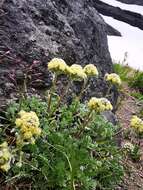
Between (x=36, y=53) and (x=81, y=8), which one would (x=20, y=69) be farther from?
(x=81, y=8)

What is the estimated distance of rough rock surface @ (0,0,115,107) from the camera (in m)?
5.22

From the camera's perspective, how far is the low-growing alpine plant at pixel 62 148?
3.97 m

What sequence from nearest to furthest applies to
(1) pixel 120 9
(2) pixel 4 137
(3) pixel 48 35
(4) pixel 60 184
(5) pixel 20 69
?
1. (4) pixel 60 184
2. (2) pixel 4 137
3. (5) pixel 20 69
4. (3) pixel 48 35
5. (1) pixel 120 9

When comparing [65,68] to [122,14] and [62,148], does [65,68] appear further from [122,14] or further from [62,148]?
[122,14]

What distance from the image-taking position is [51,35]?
5793mm

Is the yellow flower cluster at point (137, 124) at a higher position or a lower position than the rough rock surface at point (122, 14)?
higher

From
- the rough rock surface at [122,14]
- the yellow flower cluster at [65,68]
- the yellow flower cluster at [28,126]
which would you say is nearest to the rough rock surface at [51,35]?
the yellow flower cluster at [65,68]

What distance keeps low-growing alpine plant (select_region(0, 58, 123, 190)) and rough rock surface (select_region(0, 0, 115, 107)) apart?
451 mm

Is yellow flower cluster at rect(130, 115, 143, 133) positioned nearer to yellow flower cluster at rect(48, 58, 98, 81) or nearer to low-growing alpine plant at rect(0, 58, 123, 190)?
low-growing alpine plant at rect(0, 58, 123, 190)

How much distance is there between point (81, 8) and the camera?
679 centimetres

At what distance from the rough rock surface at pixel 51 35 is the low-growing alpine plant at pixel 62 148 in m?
0.45

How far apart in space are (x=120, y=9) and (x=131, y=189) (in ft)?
59.4

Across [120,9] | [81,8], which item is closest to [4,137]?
[81,8]

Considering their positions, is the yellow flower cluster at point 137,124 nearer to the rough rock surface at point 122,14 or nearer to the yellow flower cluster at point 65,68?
→ the yellow flower cluster at point 65,68
